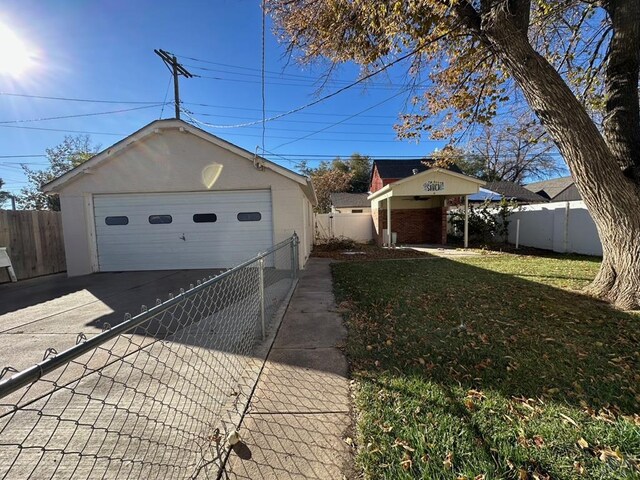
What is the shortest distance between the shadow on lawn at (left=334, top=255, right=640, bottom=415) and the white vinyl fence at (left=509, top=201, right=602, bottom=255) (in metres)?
5.99

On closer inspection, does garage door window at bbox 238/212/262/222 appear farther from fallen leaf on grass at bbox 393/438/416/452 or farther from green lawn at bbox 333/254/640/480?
fallen leaf on grass at bbox 393/438/416/452

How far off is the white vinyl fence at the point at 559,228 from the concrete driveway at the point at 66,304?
40.2 ft

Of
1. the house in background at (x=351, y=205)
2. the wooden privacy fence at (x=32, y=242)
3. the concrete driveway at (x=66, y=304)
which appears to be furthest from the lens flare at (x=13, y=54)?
the house in background at (x=351, y=205)

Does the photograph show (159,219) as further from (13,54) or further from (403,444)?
(403,444)

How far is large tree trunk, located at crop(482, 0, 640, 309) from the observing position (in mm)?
4410

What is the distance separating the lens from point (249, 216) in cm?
846

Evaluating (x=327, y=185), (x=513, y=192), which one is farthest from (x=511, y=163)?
(x=327, y=185)

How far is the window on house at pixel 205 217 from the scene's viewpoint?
8.50 m

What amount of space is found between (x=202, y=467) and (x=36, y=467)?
1.07m

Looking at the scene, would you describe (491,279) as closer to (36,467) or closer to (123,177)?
(36,467)

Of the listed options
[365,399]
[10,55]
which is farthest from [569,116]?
[10,55]

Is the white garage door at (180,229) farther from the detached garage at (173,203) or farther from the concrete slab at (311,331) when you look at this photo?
the concrete slab at (311,331)

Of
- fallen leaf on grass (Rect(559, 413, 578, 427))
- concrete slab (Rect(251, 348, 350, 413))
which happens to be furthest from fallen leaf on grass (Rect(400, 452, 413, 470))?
fallen leaf on grass (Rect(559, 413, 578, 427))

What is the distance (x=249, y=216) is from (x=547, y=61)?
24.0ft
